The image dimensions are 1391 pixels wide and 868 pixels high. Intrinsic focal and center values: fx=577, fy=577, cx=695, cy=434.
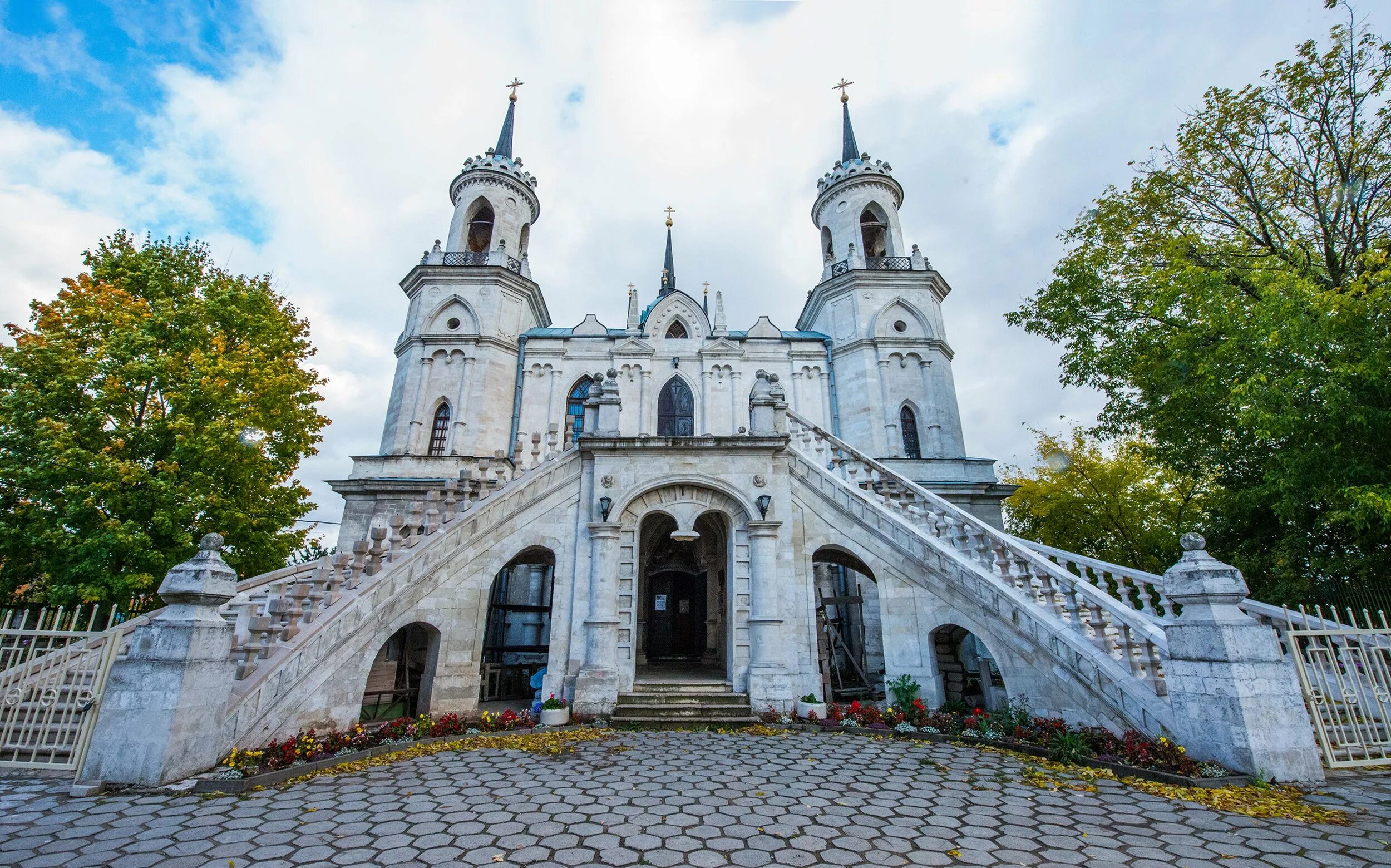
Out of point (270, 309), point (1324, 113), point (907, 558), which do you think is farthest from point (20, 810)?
point (1324, 113)

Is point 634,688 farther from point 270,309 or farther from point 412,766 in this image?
point 270,309

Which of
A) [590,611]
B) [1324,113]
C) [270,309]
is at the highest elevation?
[1324,113]

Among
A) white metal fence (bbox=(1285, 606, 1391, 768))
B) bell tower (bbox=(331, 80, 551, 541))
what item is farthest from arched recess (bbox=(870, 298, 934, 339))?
white metal fence (bbox=(1285, 606, 1391, 768))

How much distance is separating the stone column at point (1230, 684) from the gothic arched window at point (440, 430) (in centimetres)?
2051

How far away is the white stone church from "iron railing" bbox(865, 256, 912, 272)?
0.40ft

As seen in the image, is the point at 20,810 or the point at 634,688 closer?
the point at 20,810

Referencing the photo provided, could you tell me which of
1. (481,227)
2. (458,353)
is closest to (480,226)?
(481,227)

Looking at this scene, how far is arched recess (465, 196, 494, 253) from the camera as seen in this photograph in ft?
82.5

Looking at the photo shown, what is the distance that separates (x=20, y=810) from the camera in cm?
579

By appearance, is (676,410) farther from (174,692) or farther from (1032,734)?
(174,692)

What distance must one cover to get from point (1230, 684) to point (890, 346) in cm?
1691

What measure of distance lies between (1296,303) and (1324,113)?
24.9 ft

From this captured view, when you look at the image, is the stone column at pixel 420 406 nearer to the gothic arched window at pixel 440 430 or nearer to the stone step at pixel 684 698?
the gothic arched window at pixel 440 430

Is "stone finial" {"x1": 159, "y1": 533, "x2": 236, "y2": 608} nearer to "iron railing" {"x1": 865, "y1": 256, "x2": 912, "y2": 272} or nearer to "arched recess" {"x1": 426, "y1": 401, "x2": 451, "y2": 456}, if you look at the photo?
"arched recess" {"x1": 426, "y1": 401, "x2": 451, "y2": 456}
